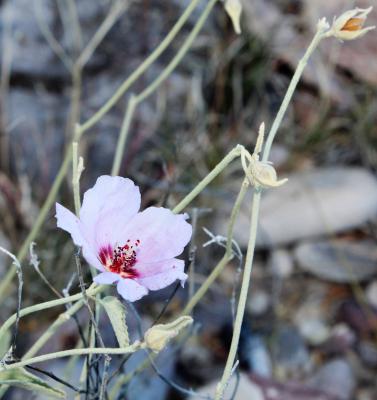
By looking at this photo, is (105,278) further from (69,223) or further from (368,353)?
(368,353)

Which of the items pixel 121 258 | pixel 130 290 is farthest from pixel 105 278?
pixel 121 258

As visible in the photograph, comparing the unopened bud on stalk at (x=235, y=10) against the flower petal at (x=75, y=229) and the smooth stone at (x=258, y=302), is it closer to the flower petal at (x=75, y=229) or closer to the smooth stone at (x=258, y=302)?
the flower petal at (x=75, y=229)

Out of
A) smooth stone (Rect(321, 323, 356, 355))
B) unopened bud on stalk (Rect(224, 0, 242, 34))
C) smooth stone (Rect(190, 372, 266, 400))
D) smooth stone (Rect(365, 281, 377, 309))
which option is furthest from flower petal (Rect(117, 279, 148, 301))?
smooth stone (Rect(365, 281, 377, 309))

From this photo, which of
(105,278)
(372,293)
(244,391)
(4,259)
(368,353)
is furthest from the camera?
(372,293)

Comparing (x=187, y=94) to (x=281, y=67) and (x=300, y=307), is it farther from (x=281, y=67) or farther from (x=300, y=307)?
(x=300, y=307)

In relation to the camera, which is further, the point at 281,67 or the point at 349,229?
the point at 281,67

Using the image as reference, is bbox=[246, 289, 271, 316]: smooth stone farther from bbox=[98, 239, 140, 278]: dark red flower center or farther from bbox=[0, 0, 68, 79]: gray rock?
bbox=[98, 239, 140, 278]: dark red flower center

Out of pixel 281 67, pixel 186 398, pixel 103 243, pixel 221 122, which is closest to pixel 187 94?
pixel 221 122
